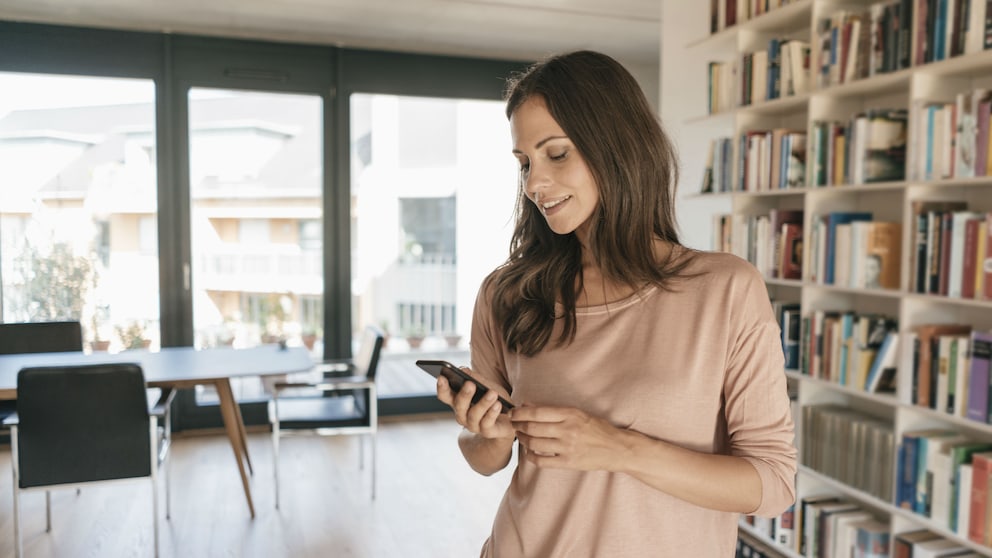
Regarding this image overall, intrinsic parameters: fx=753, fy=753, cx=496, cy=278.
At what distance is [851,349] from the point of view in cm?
276

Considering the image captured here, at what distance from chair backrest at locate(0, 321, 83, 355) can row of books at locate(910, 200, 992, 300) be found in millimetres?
4168

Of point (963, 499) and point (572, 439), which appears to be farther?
point (963, 499)

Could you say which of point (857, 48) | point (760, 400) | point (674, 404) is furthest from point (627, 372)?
point (857, 48)

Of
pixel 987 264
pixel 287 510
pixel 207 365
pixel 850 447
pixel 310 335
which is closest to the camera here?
pixel 987 264

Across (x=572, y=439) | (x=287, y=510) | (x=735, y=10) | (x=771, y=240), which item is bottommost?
(x=287, y=510)

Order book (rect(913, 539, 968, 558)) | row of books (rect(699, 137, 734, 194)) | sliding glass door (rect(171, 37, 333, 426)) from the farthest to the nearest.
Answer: sliding glass door (rect(171, 37, 333, 426)) < row of books (rect(699, 137, 734, 194)) < book (rect(913, 539, 968, 558))

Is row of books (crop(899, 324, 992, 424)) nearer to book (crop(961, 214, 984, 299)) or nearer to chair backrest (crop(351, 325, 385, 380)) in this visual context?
book (crop(961, 214, 984, 299))

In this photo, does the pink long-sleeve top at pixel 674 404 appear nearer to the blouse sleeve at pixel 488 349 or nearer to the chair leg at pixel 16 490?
the blouse sleeve at pixel 488 349

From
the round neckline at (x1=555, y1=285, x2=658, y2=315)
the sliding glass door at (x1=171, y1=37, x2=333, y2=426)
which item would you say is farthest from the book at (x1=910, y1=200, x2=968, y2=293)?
the sliding glass door at (x1=171, y1=37, x2=333, y2=426)

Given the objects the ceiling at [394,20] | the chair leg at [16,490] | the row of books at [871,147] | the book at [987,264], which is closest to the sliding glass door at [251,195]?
the ceiling at [394,20]

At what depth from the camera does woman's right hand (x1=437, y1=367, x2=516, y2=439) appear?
3.69 ft

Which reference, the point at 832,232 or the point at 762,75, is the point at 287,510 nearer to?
the point at 832,232

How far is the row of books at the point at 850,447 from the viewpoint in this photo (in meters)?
2.63

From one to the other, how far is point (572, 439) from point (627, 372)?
0.16 m
